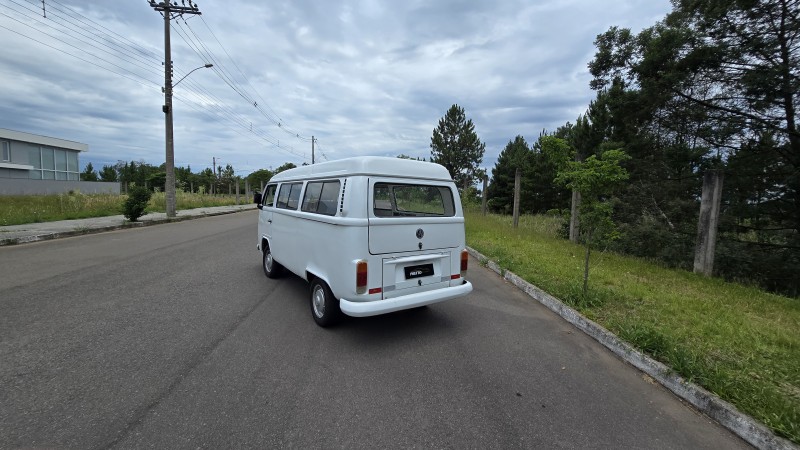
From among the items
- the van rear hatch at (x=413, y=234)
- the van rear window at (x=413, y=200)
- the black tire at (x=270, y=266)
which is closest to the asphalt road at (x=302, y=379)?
the black tire at (x=270, y=266)

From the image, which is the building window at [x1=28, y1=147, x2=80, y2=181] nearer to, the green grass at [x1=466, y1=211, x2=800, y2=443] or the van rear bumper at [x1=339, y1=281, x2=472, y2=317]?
the van rear bumper at [x1=339, y1=281, x2=472, y2=317]

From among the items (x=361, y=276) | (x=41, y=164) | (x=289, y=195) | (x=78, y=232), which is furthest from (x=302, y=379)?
(x=41, y=164)

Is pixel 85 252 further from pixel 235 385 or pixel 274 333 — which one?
pixel 235 385

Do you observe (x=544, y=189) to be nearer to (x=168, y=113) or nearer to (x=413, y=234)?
(x=168, y=113)

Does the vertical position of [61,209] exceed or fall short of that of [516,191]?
it falls short

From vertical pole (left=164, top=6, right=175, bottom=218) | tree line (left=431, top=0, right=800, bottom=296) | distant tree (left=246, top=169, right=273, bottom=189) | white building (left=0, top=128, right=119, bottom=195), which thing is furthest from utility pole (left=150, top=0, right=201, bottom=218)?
distant tree (left=246, top=169, right=273, bottom=189)

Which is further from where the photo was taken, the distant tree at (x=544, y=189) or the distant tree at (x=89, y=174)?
the distant tree at (x=89, y=174)

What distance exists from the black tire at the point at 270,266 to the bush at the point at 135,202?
11.4 meters

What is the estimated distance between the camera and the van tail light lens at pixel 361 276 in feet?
11.9

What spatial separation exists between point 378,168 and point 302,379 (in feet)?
7.72

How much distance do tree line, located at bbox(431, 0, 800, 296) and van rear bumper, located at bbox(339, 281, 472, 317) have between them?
405cm

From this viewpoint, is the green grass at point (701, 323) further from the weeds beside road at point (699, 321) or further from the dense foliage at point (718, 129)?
the dense foliage at point (718, 129)

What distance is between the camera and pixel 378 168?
3.96 m

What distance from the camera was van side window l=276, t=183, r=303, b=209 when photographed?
5.21 m
